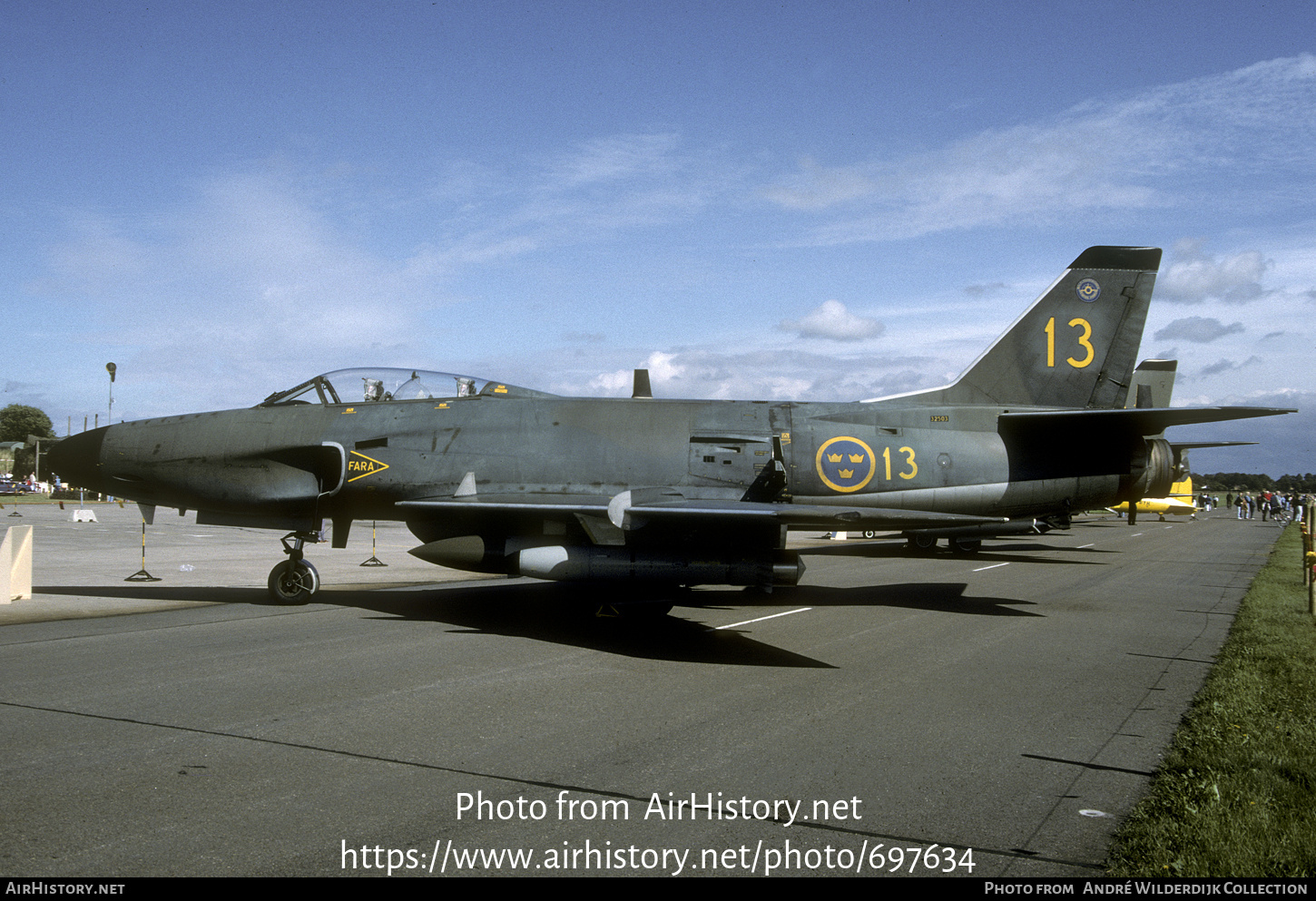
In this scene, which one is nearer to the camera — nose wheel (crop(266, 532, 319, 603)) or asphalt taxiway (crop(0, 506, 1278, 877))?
asphalt taxiway (crop(0, 506, 1278, 877))

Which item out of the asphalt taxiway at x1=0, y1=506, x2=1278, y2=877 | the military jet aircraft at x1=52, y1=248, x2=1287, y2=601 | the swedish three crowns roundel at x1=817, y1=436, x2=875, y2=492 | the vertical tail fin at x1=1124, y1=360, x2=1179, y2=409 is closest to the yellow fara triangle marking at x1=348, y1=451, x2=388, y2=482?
the military jet aircraft at x1=52, y1=248, x2=1287, y2=601

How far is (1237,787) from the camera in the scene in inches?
197

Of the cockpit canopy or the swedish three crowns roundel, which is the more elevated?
the cockpit canopy

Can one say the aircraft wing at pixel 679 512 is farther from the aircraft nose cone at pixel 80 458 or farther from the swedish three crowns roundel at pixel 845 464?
the aircraft nose cone at pixel 80 458

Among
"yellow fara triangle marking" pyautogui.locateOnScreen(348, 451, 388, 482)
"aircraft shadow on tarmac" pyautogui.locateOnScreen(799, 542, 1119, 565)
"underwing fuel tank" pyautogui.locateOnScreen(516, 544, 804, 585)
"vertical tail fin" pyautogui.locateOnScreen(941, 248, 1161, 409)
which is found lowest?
"aircraft shadow on tarmac" pyautogui.locateOnScreen(799, 542, 1119, 565)

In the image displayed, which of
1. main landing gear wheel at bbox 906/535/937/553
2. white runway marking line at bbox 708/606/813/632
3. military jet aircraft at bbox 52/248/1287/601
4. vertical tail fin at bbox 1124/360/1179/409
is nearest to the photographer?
white runway marking line at bbox 708/606/813/632

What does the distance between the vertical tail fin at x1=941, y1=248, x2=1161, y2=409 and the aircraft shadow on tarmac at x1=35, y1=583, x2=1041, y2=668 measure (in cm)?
333

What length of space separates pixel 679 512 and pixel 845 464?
4.00 metres

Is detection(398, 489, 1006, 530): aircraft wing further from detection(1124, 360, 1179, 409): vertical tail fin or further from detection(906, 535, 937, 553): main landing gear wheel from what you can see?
detection(1124, 360, 1179, 409): vertical tail fin

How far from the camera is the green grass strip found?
4.04 meters

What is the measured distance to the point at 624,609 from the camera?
10688 mm

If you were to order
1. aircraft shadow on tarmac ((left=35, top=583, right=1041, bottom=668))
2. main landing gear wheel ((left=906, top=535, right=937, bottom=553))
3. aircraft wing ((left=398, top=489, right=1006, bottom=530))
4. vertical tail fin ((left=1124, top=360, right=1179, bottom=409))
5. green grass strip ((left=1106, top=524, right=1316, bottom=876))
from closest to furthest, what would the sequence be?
green grass strip ((left=1106, top=524, right=1316, bottom=876)) < aircraft wing ((left=398, top=489, right=1006, bottom=530)) < aircraft shadow on tarmac ((left=35, top=583, right=1041, bottom=668)) < main landing gear wheel ((left=906, top=535, right=937, bottom=553)) < vertical tail fin ((left=1124, top=360, right=1179, bottom=409))

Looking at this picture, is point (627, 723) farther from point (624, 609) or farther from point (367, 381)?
point (367, 381)

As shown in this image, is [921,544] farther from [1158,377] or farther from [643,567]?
[643,567]
